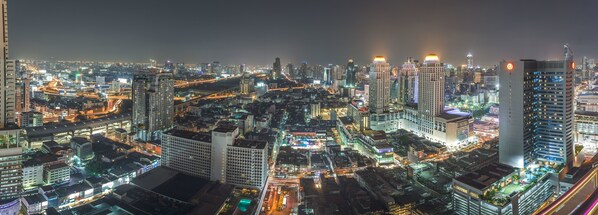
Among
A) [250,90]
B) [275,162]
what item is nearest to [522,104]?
[275,162]

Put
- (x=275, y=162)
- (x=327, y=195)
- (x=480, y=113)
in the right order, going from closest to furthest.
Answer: (x=327, y=195)
(x=275, y=162)
(x=480, y=113)

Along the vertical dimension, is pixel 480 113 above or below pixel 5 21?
below

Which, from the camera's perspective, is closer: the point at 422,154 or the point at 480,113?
the point at 422,154

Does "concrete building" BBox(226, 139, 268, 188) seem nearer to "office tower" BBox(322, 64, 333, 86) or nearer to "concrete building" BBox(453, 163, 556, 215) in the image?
"concrete building" BBox(453, 163, 556, 215)

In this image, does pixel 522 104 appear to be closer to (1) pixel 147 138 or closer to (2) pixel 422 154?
(2) pixel 422 154

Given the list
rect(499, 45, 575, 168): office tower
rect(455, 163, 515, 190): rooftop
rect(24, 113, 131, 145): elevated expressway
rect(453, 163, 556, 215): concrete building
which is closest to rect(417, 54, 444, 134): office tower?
rect(499, 45, 575, 168): office tower

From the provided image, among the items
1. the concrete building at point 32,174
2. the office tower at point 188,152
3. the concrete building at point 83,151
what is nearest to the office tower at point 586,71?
the office tower at point 188,152

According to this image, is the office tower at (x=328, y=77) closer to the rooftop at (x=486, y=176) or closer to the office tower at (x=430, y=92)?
the office tower at (x=430, y=92)
